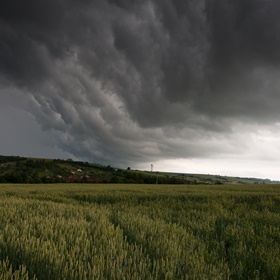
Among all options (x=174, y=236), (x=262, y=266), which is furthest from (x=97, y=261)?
(x=262, y=266)

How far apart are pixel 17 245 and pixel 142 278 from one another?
2062mm

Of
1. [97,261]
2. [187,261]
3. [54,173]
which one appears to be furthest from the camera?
[54,173]

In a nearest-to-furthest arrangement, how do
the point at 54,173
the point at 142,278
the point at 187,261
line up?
1. the point at 142,278
2. the point at 187,261
3. the point at 54,173

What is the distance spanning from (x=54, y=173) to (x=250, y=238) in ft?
586

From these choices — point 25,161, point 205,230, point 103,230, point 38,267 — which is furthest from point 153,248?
point 25,161

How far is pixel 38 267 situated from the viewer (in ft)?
9.20

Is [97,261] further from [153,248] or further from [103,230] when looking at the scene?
[103,230]

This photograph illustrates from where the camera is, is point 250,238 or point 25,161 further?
point 25,161

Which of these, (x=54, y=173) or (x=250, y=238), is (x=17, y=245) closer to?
(x=250, y=238)

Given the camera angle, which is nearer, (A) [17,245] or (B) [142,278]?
(B) [142,278]

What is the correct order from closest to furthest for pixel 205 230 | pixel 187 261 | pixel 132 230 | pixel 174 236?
pixel 187 261
pixel 174 236
pixel 132 230
pixel 205 230

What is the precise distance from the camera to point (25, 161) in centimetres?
18650

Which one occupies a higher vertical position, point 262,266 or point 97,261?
point 97,261

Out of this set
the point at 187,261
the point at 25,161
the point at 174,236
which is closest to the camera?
the point at 187,261
